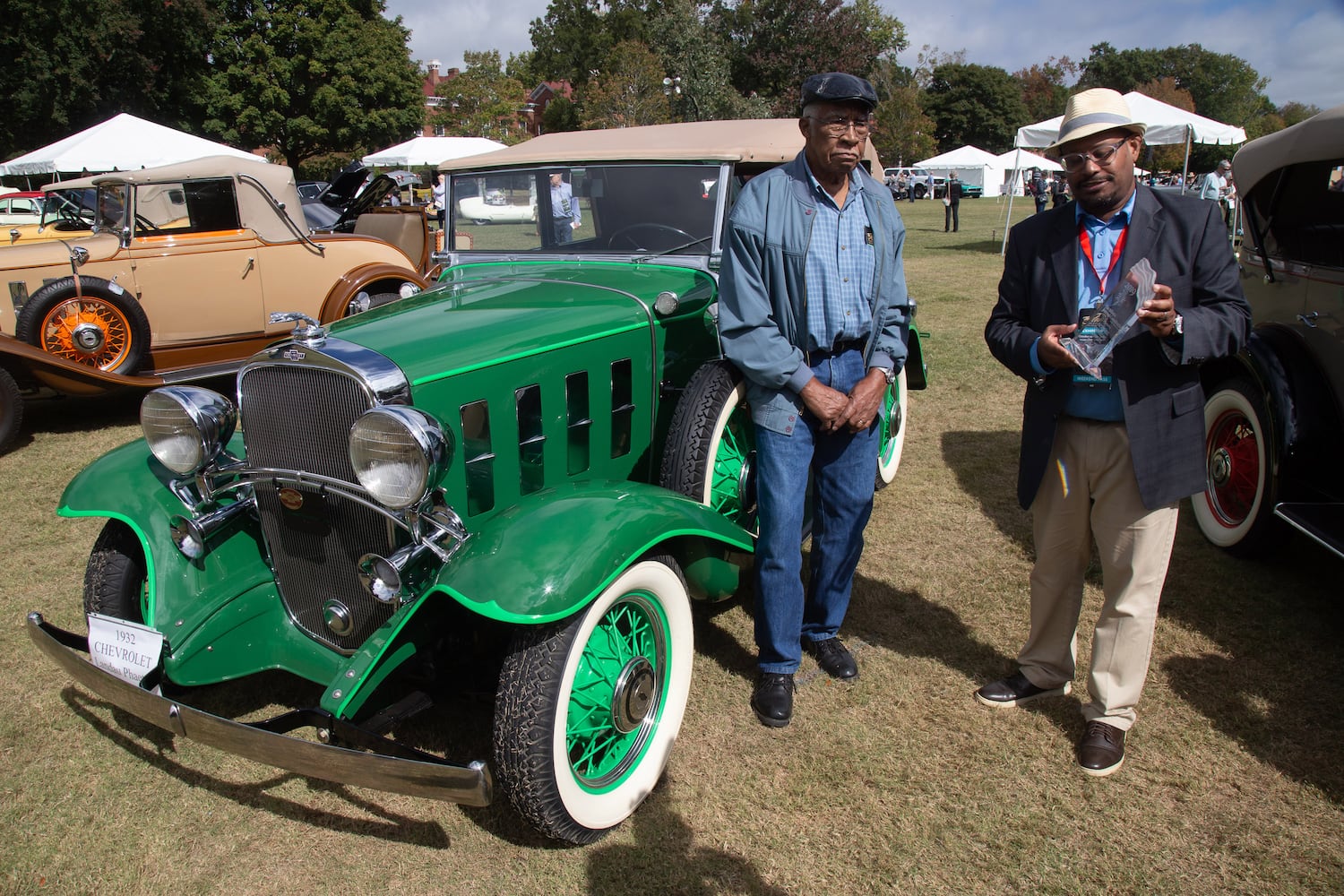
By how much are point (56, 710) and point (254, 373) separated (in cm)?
156

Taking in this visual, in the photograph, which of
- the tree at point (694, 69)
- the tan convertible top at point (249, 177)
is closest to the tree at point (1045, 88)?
the tree at point (694, 69)

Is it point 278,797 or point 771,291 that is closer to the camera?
point 278,797

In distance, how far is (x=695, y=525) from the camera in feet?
8.68

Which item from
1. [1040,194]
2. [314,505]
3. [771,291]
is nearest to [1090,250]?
[771,291]

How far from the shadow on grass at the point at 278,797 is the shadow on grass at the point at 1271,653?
8.55 feet

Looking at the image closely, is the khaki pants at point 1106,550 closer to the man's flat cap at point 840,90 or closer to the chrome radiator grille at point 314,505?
the man's flat cap at point 840,90

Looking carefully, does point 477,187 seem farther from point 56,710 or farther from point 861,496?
point 56,710

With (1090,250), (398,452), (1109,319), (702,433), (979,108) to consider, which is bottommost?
(702,433)

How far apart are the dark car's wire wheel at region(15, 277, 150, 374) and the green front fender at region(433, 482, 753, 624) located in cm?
532

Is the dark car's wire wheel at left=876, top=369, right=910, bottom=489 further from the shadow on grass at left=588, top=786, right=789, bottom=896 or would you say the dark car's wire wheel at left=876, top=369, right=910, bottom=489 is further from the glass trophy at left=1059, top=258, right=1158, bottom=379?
the shadow on grass at left=588, top=786, right=789, bottom=896

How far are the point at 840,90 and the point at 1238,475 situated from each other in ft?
9.40

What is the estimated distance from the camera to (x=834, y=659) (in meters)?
3.15

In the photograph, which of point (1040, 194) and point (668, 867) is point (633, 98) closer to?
point (1040, 194)

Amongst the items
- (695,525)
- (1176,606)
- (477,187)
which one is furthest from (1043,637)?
(477,187)
